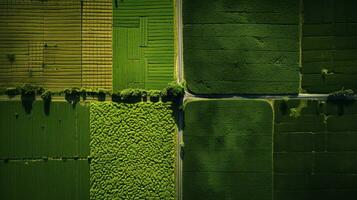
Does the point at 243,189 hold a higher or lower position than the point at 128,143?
lower

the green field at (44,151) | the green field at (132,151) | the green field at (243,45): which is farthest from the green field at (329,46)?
the green field at (44,151)

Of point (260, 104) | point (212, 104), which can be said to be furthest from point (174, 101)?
point (260, 104)


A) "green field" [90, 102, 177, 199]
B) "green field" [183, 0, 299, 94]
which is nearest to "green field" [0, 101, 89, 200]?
"green field" [90, 102, 177, 199]

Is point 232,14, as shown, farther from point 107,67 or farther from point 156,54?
point 107,67

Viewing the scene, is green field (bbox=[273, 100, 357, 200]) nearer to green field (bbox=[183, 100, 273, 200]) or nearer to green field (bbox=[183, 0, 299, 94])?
green field (bbox=[183, 100, 273, 200])

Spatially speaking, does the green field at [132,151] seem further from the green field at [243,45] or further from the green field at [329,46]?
the green field at [329,46]

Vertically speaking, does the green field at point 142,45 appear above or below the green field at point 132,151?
above

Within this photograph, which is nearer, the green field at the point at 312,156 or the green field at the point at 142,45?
the green field at the point at 312,156
